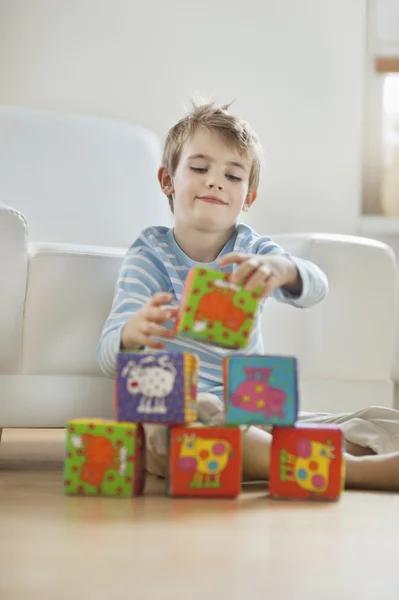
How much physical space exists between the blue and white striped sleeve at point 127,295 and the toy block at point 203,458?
27 cm

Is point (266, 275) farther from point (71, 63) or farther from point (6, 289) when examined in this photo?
point (71, 63)

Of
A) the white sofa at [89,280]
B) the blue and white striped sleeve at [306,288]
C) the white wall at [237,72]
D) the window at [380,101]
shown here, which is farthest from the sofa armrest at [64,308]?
the window at [380,101]

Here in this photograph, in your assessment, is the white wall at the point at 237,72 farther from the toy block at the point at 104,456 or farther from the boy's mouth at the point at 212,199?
the toy block at the point at 104,456

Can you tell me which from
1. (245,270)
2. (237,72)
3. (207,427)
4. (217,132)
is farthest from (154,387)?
(237,72)

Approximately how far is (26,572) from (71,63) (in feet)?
7.46

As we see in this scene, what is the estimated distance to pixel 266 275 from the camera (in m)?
1.38

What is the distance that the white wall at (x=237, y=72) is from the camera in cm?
287

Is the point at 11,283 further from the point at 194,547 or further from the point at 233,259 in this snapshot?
the point at 194,547

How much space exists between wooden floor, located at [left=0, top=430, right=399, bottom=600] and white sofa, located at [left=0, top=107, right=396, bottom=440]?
29 centimetres

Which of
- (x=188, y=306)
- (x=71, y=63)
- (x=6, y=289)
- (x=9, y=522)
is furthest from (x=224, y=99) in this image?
(x=9, y=522)

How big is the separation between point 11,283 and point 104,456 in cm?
46

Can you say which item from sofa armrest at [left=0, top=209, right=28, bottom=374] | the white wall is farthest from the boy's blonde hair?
the white wall

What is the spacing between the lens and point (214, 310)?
4.31ft

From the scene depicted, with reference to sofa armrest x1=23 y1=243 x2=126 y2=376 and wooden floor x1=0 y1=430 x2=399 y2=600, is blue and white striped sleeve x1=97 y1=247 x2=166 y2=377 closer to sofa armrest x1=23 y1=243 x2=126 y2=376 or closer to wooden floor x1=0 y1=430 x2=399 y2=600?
sofa armrest x1=23 y1=243 x2=126 y2=376
